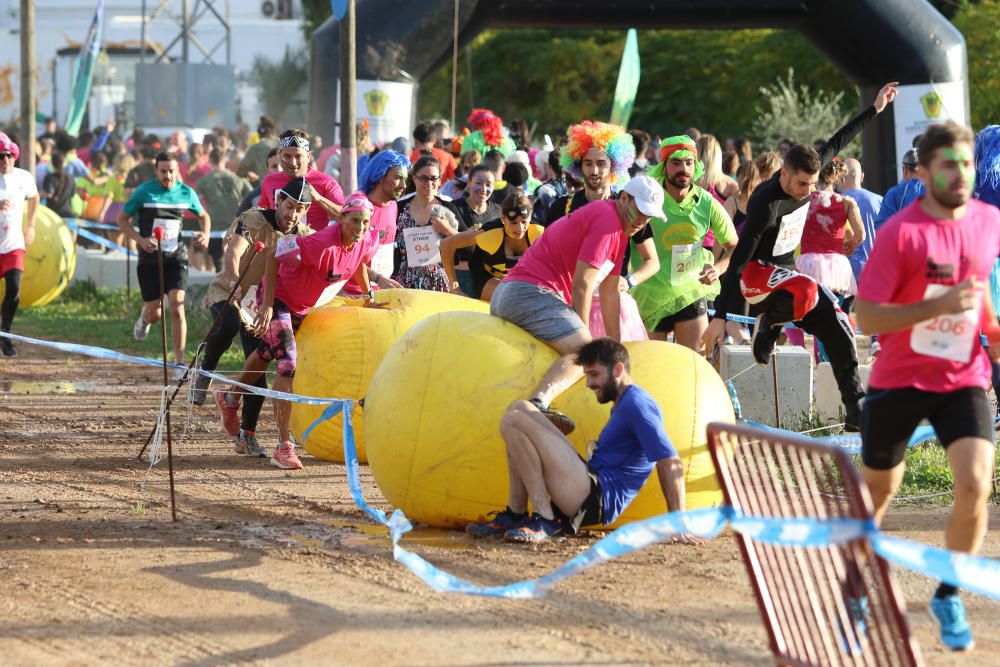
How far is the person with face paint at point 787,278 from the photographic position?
8.33 m

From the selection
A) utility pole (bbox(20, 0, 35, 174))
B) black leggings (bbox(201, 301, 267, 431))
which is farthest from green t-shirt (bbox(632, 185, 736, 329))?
utility pole (bbox(20, 0, 35, 174))

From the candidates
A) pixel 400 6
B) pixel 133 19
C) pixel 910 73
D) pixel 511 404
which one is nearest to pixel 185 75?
pixel 400 6

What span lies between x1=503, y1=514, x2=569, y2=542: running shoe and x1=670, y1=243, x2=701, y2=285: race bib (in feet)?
10.6

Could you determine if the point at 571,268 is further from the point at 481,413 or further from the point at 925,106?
the point at 925,106

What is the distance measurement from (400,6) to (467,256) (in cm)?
808

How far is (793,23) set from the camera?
18.5 metres

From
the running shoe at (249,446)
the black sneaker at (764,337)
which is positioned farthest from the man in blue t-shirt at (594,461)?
the running shoe at (249,446)

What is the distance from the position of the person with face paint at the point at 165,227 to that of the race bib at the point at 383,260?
2.37 metres

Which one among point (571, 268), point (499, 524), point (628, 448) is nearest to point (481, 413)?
point (499, 524)

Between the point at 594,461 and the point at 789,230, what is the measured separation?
2.29 metres

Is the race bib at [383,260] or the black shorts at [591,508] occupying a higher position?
the race bib at [383,260]

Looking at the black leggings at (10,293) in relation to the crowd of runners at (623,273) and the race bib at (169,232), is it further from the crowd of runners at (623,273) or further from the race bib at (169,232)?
the race bib at (169,232)

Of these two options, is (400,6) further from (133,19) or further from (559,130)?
(133,19)

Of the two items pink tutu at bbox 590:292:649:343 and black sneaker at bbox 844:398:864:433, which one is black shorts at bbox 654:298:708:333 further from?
black sneaker at bbox 844:398:864:433
